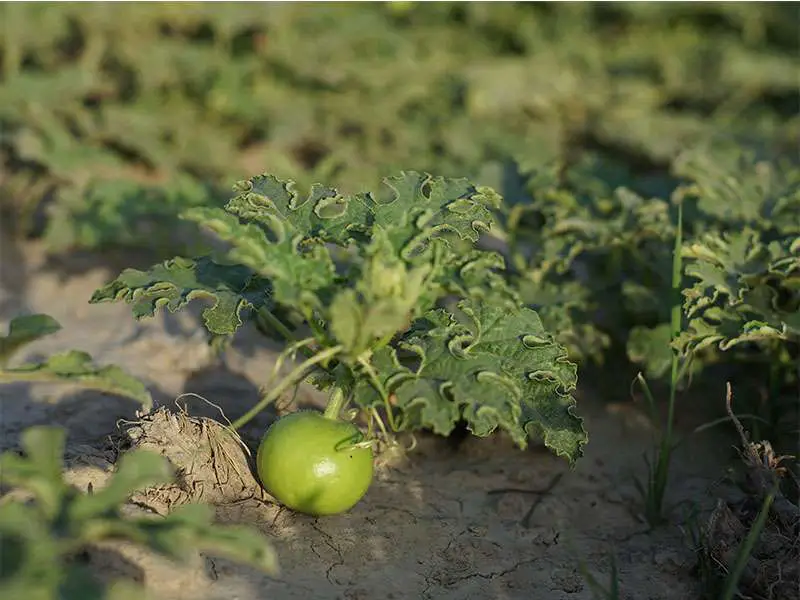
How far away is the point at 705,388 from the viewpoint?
3664mm

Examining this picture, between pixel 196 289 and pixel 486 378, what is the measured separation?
88 cm

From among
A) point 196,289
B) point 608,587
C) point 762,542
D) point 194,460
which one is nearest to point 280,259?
point 196,289

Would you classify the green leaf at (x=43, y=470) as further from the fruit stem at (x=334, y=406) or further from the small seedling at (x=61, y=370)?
the fruit stem at (x=334, y=406)

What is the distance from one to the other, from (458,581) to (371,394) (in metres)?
0.60

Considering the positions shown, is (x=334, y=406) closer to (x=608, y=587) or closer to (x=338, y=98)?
(x=608, y=587)

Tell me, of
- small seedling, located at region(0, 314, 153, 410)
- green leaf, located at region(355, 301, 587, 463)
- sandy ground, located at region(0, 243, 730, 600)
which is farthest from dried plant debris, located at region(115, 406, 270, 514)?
green leaf, located at region(355, 301, 587, 463)

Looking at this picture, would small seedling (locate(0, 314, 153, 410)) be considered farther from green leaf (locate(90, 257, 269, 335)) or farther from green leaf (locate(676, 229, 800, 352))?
green leaf (locate(676, 229, 800, 352))

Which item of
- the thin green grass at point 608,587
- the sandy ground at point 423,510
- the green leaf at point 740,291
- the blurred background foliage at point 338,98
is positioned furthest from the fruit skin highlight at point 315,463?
the blurred background foliage at point 338,98

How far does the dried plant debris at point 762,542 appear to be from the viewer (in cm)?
254

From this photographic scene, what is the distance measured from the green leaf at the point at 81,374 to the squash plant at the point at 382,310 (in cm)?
35

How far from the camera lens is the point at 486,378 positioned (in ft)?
8.12

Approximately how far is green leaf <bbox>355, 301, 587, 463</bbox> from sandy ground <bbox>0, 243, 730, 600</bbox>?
38 centimetres

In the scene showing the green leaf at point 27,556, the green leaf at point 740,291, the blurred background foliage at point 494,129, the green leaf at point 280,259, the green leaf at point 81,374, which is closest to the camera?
the green leaf at point 27,556

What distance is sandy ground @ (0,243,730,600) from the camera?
2.57 meters
